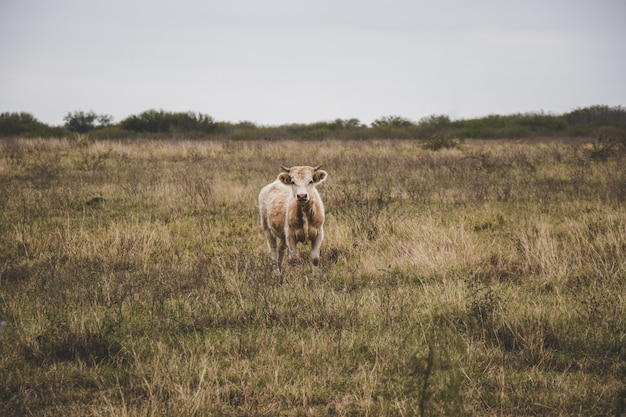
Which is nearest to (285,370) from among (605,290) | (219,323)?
(219,323)

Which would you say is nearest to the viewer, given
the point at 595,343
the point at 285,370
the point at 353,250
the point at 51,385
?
the point at 51,385

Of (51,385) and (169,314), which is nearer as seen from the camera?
(51,385)

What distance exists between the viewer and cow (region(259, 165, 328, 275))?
6246 millimetres

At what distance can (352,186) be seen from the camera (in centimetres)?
1219

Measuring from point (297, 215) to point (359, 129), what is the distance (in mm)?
39649

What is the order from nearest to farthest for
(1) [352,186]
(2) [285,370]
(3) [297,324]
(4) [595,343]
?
1. (2) [285,370]
2. (4) [595,343]
3. (3) [297,324]
4. (1) [352,186]

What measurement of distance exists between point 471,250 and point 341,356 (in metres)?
3.18

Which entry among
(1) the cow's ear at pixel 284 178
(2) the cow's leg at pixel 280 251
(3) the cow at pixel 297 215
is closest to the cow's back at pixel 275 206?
(3) the cow at pixel 297 215

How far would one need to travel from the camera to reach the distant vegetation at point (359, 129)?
36.1 metres

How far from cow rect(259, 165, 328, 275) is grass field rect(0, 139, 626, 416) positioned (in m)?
0.32

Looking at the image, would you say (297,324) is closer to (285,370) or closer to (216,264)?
(285,370)

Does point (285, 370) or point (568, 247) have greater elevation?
point (568, 247)

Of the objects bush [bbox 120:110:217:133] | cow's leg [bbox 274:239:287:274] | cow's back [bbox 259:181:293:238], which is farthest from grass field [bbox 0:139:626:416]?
bush [bbox 120:110:217:133]

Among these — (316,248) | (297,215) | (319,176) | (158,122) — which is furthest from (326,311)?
(158,122)
